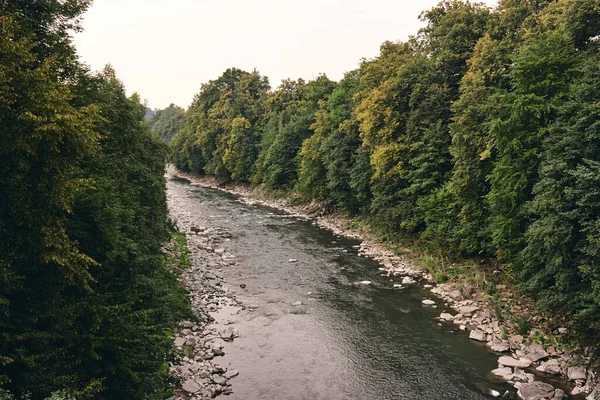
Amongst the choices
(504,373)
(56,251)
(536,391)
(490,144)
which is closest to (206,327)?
(56,251)

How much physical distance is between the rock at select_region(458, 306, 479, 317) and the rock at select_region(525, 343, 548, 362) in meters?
3.22

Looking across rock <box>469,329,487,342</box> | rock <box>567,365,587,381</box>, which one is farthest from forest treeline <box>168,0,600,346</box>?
rock <box>469,329,487,342</box>

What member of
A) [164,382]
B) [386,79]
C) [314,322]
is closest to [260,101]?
[386,79]

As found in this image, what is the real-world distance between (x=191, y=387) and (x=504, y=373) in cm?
1069

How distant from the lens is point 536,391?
11656mm

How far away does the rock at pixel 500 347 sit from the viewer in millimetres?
14219

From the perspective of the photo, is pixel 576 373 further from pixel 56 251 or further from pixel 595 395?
pixel 56 251

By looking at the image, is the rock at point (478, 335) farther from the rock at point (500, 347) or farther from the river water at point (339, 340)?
the rock at point (500, 347)

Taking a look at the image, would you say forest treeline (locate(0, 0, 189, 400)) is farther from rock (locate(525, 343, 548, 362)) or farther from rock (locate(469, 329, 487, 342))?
rock (locate(525, 343, 548, 362))

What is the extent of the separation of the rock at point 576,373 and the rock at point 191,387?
12321 mm

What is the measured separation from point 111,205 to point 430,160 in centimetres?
2045

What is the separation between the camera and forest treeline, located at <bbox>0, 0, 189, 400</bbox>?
7.00 meters

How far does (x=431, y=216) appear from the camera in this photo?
23.9 metres

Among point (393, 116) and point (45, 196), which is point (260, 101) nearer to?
point (393, 116)
